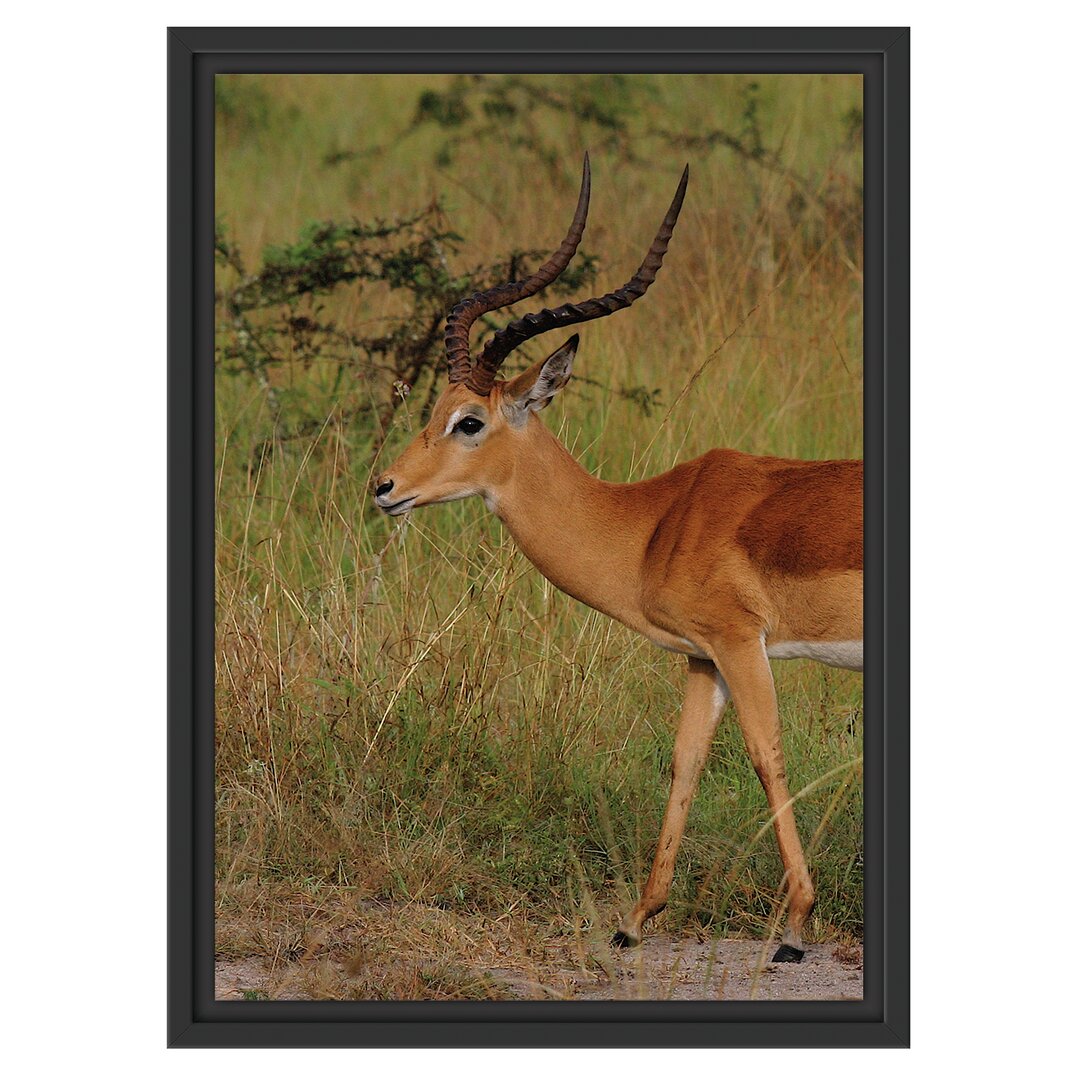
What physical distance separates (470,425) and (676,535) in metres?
0.75

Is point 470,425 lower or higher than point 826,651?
higher

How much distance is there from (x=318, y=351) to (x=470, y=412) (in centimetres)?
275

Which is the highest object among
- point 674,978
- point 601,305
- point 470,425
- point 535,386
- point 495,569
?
point 601,305

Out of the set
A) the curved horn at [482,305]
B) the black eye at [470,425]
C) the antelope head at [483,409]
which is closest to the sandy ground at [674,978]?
the antelope head at [483,409]

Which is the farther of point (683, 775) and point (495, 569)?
point (495, 569)

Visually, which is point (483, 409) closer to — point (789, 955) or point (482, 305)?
point (482, 305)

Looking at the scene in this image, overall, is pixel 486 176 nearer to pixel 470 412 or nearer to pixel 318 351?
pixel 318 351

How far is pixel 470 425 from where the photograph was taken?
5395 mm

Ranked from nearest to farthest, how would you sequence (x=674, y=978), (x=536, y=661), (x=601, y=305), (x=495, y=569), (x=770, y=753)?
(x=674, y=978)
(x=601, y=305)
(x=770, y=753)
(x=536, y=661)
(x=495, y=569)

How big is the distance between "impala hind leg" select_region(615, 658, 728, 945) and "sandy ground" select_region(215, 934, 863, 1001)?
15cm

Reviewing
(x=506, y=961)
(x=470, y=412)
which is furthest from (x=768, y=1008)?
(x=470, y=412)

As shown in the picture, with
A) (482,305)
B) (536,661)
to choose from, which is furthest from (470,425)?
(536,661)

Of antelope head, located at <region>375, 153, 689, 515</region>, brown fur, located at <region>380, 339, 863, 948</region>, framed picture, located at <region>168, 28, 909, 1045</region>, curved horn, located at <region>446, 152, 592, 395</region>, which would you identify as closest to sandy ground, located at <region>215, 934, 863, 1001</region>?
framed picture, located at <region>168, 28, 909, 1045</region>

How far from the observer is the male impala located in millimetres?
5266
